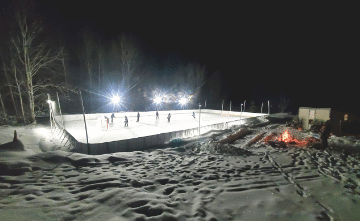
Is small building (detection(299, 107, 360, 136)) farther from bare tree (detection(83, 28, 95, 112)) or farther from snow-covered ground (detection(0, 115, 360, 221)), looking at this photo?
bare tree (detection(83, 28, 95, 112))

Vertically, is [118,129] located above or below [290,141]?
above

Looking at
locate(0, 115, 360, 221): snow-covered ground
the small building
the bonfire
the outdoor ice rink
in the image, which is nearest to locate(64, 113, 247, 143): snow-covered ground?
the outdoor ice rink

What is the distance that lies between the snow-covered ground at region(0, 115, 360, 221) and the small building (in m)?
7.94

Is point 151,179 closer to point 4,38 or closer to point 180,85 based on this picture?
point 4,38

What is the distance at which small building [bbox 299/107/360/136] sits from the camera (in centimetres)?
1244

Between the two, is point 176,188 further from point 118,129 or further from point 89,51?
point 89,51

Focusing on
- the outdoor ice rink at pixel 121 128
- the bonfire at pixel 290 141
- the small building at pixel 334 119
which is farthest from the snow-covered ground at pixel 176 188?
the small building at pixel 334 119

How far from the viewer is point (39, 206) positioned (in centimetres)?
292

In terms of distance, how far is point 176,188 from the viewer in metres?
4.18

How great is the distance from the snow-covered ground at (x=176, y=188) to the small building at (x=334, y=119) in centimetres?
Answer: 794

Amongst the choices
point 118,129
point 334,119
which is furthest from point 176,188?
point 334,119

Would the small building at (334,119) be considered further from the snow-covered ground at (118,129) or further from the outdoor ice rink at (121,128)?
the snow-covered ground at (118,129)

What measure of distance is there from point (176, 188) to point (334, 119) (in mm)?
14968

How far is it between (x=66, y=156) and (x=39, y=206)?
2955mm
